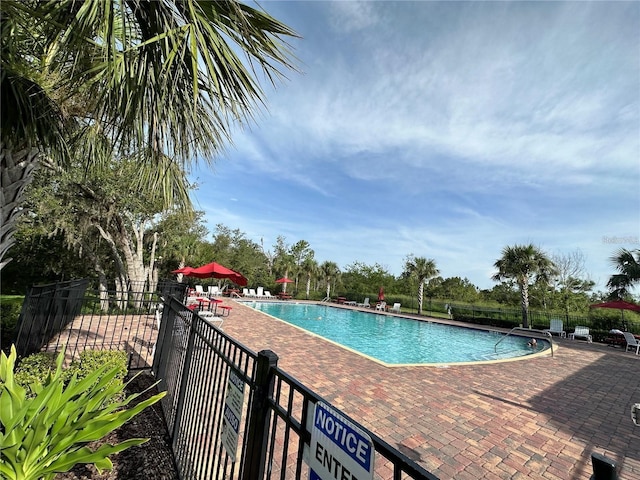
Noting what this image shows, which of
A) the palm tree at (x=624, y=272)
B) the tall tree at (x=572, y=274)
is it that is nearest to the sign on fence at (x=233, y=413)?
the palm tree at (x=624, y=272)

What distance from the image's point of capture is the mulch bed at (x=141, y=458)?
2.60 metres

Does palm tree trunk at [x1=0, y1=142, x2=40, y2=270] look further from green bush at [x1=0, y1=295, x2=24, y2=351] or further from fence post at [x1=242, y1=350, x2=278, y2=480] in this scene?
fence post at [x1=242, y1=350, x2=278, y2=480]

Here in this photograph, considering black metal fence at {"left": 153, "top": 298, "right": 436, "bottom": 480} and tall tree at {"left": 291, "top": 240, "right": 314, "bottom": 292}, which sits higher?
tall tree at {"left": 291, "top": 240, "right": 314, "bottom": 292}

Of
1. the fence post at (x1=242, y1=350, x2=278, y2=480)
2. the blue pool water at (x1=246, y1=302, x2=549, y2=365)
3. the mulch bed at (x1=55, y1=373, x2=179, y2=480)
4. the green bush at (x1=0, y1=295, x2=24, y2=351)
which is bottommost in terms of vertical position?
the blue pool water at (x1=246, y1=302, x2=549, y2=365)

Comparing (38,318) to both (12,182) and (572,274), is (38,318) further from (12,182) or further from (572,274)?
(572,274)

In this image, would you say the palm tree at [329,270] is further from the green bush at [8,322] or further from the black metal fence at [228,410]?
the black metal fence at [228,410]

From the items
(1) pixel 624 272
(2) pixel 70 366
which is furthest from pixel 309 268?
(2) pixel 70 366

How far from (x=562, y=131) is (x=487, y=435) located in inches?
484

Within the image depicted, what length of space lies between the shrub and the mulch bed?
0.94 meters

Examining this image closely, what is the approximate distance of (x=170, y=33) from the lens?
6.87 feet

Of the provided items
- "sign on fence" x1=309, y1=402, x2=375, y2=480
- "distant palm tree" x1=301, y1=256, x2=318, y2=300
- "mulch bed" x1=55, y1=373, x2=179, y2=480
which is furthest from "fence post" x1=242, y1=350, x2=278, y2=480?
"distant palm tree" x1=301, y1=256, x2=318, y2=300

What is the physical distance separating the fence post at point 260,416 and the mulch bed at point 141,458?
65.8 inches

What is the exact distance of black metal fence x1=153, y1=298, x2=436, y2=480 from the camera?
135 centimetres

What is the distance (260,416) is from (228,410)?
0.45m
